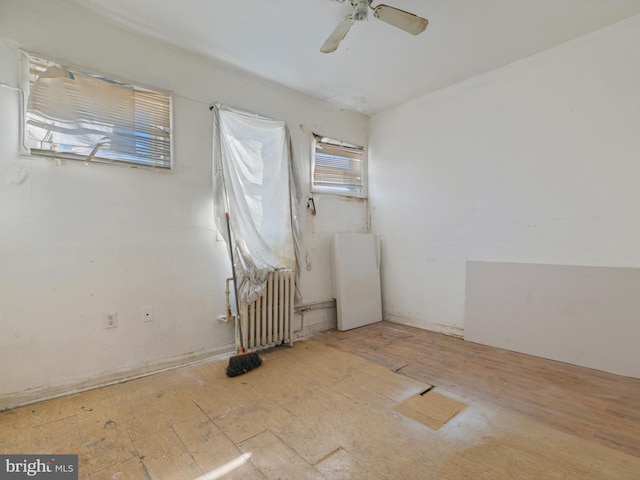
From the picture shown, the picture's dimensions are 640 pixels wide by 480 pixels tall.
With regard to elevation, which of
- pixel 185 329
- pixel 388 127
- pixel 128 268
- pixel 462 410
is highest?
pixel 388 127

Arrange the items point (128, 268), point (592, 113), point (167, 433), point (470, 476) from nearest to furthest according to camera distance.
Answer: point (470, 476) → point (167, 433) → point (128, 268) → point (592, 113)

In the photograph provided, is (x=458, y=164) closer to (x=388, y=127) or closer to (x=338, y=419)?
(x=388, y=127)

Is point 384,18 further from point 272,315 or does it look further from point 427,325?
point 427,325

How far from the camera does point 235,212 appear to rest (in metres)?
2.75

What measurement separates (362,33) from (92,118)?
2.07 metres

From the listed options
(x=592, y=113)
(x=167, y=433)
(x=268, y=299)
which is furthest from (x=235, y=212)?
(x=592, y=113)

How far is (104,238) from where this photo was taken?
223 centimetres

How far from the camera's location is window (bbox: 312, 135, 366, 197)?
12.0 feet

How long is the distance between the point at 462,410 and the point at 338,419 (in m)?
0.77

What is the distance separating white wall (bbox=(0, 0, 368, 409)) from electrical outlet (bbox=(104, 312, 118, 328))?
3cm

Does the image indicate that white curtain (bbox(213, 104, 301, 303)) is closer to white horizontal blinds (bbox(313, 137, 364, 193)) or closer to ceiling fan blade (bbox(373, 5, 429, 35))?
white horizontal blinds (bbox(313, 137, 364, 193))

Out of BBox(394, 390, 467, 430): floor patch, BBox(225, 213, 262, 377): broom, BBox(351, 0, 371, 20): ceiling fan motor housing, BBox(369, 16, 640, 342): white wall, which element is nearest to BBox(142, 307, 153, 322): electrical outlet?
BBox(225, 213, 262, 377): broom

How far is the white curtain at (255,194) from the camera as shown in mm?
2697

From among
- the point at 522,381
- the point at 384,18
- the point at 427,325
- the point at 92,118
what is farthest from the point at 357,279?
the point at 92,118
